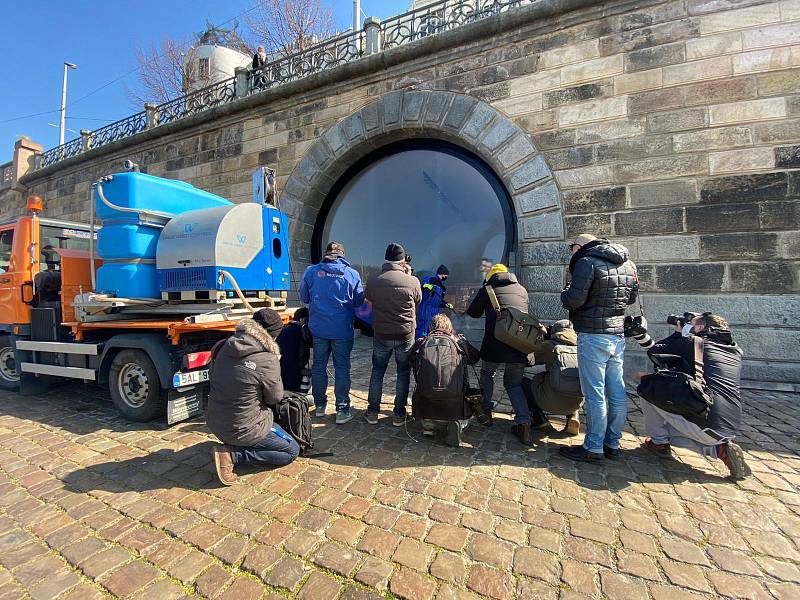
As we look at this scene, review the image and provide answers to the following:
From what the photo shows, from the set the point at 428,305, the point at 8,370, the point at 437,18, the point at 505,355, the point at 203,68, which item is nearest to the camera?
the point at 505,355

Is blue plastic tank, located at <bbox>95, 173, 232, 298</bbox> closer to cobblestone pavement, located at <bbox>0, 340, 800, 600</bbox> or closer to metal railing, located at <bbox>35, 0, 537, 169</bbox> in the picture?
cobblestone pavement, located at <bbox>0, 340, 800, 600</bbox>

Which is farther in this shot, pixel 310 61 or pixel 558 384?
pixel 310 61

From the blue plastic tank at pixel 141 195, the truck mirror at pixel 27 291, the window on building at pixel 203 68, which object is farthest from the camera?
the window on building at pixel 203 68

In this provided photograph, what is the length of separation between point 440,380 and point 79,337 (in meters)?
4.22

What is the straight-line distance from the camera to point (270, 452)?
2.94m

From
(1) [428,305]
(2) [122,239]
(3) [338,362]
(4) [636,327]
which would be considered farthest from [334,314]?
(4) [636,327]

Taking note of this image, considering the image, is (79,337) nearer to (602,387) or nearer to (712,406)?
(602,387)

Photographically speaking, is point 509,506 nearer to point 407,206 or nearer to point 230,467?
point 230,467

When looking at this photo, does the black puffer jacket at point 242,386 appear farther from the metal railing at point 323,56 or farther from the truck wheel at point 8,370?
→ the metal railing at point 323,56

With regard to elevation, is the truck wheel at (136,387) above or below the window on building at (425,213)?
below

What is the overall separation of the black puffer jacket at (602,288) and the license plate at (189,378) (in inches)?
143

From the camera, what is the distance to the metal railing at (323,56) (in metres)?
6.75

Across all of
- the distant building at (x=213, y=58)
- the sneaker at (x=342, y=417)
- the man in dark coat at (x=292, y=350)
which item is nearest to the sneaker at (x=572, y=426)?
the sneaker at (x=342, y=417)

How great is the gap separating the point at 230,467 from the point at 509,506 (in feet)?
6.70
